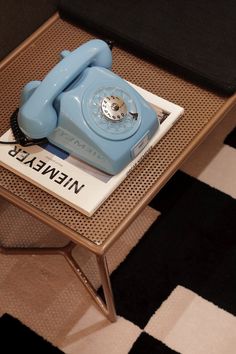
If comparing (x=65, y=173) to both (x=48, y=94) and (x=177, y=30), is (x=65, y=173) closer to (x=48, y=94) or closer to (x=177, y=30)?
(x=48, y=94)

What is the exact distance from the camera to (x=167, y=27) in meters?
1.15

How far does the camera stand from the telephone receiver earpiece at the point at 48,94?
0.89 meters

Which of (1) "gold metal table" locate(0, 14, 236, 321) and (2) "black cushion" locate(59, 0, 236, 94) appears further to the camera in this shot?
(2) "black cushion" locate(59, 0, 236, 94)

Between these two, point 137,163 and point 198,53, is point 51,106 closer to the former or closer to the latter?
point 137,163

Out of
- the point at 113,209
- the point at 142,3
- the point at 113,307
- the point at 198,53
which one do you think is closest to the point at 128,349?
the point at 113,307

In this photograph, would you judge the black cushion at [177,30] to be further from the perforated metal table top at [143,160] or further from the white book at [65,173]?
the white book at [65,173]

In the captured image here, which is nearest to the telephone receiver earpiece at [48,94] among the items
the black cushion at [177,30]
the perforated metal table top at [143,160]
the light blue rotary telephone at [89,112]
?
the light blue rotary telephone at [89,112]

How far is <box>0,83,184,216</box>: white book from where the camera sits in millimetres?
944

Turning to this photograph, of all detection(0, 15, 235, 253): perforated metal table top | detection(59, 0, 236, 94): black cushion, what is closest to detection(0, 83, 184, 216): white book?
detection(0, 15, 235, 253): perforated metal table top

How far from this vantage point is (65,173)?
0.97 metres

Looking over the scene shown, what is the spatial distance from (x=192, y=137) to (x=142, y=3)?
1.19 feet

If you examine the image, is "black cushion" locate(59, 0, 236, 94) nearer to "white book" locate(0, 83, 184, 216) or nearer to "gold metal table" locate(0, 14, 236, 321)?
"gold metal table" locate(0, 14, 236, 321)

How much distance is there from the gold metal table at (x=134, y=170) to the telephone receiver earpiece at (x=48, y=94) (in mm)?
125

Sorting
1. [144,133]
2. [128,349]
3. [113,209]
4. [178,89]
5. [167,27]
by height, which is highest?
[167,27]
